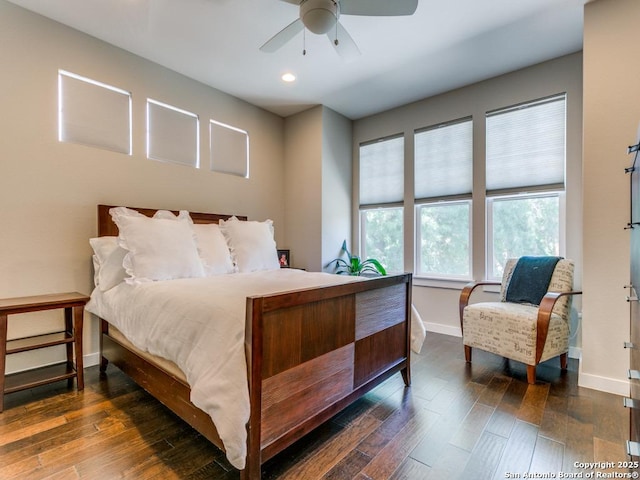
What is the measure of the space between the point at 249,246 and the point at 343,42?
195 centimetres

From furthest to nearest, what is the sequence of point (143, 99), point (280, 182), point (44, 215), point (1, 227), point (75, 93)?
point (280, 182) < point (143, 99) < point (75, 93) < point (44, 215) < point (1, 227)

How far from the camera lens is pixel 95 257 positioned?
2.62m

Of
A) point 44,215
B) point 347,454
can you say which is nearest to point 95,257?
point 44,215

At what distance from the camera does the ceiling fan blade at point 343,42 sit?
2282 mm

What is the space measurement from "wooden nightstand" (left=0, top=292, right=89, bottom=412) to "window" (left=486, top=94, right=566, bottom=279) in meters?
A: 3.94

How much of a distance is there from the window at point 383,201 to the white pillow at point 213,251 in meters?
2.25

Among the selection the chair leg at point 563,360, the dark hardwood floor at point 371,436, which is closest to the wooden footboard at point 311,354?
the dark hardwood floor at point 371,436

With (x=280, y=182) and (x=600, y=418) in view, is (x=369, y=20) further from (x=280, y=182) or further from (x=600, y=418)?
(x=600, y=418)

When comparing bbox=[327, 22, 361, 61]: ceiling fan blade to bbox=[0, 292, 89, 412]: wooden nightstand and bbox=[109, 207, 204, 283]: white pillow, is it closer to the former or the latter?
bbox=[109, 207, 204, 283]: white pillow

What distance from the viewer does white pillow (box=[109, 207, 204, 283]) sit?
2.36m

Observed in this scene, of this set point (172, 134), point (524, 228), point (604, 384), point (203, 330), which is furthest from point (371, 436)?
point (172, 134)

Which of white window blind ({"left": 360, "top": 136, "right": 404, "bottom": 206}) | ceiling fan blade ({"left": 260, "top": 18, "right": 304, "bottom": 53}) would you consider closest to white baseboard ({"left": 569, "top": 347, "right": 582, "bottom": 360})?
white window blind ({"left": 360, "top": 136, "right": 404, "bottom": 206})

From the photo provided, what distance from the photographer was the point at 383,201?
4.46 meters

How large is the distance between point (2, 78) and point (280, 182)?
9.56ft
